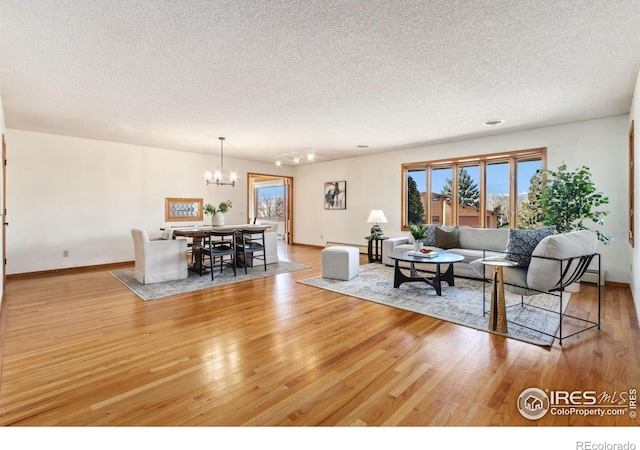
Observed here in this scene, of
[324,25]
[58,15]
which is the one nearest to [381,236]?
[324,25]

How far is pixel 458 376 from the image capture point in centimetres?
209

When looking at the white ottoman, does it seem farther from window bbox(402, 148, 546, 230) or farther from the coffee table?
window bbox(402, 148, 546, 230)

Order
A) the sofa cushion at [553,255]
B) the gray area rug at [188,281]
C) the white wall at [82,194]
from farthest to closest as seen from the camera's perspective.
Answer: the white wall at [82,194], the gray area rug at [188,281], the sofa cushion at [553,255]

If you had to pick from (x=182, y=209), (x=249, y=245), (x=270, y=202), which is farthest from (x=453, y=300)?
(x=270, y=202)

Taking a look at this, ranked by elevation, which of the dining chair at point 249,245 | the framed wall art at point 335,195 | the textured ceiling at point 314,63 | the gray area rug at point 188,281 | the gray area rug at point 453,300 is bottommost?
the gray area rug at point 453,300

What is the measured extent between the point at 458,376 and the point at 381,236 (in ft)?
14.7

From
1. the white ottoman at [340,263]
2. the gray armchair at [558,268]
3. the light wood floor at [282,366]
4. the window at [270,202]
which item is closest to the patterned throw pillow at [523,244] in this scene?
the gray armchair at [558,268]

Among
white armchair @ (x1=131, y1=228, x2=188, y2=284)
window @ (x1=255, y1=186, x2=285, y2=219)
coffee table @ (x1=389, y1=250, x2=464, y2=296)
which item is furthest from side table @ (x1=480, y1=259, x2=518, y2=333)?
window @ (x1=255, y1=186, x2=285, y2=219)

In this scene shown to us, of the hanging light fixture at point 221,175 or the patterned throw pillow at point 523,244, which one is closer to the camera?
the patterned throw pillow at point 523,244

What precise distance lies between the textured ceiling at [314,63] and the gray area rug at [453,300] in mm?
2461

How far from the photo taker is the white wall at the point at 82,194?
5.33 meters

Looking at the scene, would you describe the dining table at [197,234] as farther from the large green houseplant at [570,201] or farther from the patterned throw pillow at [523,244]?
the large green houseplant at [570,201]

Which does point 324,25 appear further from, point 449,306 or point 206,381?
point 449,306

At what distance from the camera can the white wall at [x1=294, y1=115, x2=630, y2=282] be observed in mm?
4605
